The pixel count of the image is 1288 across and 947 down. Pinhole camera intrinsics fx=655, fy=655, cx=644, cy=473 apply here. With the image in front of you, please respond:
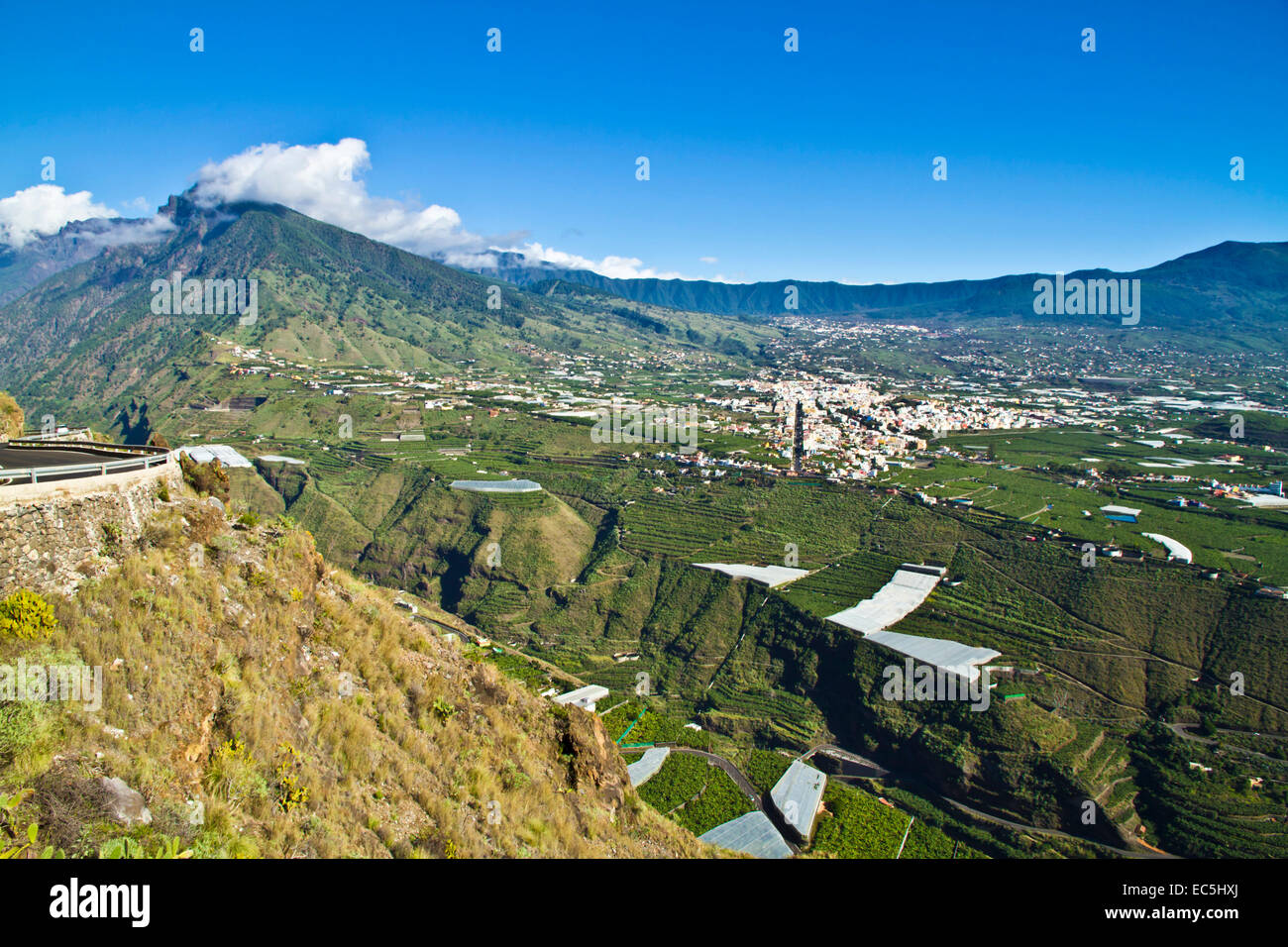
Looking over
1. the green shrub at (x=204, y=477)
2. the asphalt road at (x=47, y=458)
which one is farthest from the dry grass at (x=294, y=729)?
the asphalt road at (x=47, y=458)

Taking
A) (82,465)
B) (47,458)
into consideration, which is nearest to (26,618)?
(82,465)

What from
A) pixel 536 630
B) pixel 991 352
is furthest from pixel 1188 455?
pixel 991 352

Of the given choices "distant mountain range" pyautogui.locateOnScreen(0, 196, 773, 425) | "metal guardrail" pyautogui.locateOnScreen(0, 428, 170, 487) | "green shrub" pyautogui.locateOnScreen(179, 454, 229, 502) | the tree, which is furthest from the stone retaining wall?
"distant mountain range" pyautogui.locateOnScreen(0, 196, 773, 425)

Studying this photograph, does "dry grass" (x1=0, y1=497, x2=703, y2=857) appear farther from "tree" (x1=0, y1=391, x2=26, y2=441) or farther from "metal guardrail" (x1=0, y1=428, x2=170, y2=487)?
"tree" (x1=0, y1=391, x2=26, y2=441)

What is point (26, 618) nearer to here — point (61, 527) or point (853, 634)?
point (61, 527)

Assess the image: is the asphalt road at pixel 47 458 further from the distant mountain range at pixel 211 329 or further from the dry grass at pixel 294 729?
the distant mountain range at pixel 211 329
